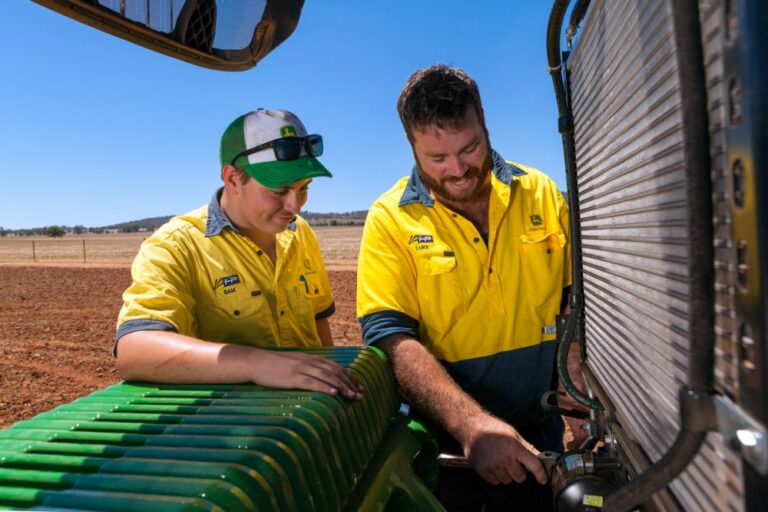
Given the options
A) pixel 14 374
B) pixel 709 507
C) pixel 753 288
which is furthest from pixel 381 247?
pixel 14 374

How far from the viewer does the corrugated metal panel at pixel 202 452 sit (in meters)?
1.01

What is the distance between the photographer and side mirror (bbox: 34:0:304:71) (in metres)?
1.29

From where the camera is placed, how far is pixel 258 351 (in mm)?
1657

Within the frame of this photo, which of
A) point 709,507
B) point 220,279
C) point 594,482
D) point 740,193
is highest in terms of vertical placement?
point 740,193

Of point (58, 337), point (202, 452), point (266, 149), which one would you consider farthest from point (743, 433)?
point (58, 337)

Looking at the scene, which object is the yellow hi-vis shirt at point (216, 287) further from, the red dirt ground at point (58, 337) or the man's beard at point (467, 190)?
the red dirt ground at point (58, 337)

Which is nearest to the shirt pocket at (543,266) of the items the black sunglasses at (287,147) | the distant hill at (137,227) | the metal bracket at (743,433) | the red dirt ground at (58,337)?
the black sunglasses at (287,147)

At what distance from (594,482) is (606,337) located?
36 cm

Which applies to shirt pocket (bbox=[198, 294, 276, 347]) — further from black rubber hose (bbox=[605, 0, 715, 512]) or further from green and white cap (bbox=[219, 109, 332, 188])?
black rubber hose (bbox=[605, 0, 715, 512])

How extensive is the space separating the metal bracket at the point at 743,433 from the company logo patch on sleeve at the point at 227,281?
70.6 inches

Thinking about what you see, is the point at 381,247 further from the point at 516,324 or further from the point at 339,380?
the point at 339,380

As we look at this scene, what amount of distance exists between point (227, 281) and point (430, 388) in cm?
84

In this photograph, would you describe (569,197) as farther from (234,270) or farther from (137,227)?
(137,227)

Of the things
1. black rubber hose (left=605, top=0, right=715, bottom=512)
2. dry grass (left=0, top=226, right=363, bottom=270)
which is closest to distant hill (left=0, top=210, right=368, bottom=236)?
dry grass (left=0, top=226, right=363, bottom=270)
